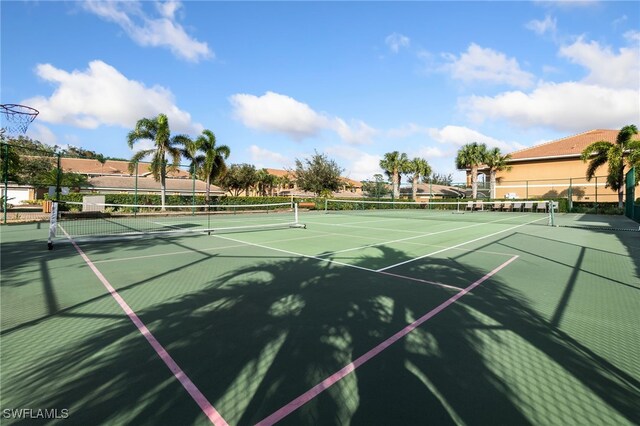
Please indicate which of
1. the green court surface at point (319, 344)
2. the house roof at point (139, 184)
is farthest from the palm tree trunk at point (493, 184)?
the green court surface at point (319, 344)

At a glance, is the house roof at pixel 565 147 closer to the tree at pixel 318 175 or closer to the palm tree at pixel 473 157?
the palm tree at pixel 473 157

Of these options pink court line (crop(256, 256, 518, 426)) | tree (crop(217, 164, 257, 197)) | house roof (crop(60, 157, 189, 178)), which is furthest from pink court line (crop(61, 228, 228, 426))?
tree (crop(217, 164, 257, 197))

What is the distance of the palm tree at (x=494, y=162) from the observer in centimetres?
4288

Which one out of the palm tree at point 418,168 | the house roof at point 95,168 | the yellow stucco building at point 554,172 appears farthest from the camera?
the house roof at point 95,168

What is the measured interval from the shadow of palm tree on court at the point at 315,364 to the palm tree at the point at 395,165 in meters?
48.0

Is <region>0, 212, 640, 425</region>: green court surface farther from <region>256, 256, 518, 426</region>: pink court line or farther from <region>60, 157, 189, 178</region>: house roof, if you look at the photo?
<region>60, 157, 189, 178</region>: house roof

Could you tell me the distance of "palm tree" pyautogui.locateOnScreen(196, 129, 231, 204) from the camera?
33594mm

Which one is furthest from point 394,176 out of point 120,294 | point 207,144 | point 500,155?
point 120,294

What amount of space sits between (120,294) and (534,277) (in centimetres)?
786

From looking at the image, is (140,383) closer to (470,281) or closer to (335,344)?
(335,344)

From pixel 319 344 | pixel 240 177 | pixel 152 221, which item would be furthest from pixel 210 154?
pixel 240 177

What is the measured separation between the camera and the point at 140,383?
284 cm

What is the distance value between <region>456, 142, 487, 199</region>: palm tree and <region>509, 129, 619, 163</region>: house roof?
4678 mm

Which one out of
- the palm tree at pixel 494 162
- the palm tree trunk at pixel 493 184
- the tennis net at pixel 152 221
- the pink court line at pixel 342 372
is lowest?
the pink court line at pixel 342 372
